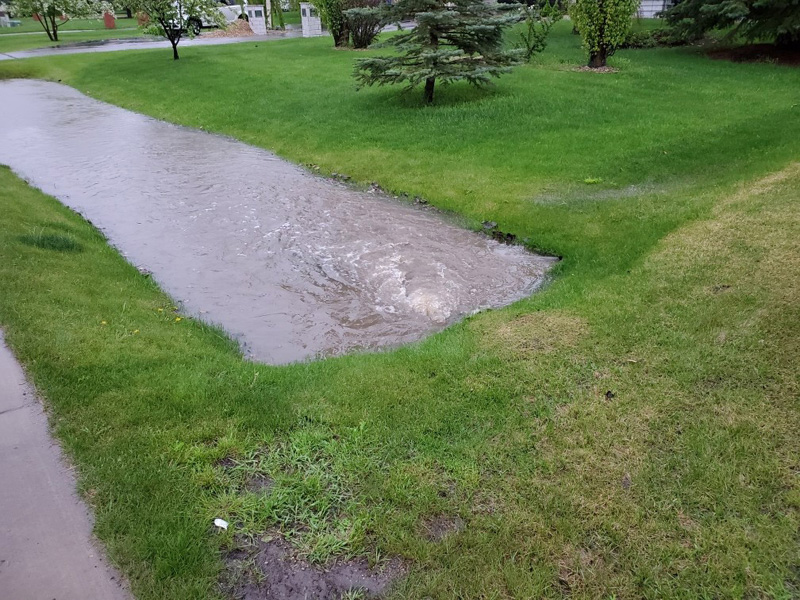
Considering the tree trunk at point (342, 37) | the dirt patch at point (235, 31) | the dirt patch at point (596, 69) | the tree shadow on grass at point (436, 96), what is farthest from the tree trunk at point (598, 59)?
the dirt patch at point (235, 31)

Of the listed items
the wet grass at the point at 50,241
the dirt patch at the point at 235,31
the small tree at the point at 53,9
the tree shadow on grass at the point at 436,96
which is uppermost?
the small tree at the point at 53,9

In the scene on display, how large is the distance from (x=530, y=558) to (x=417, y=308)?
3178 millimetres

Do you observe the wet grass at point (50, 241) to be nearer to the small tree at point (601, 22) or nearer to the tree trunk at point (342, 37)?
the small tree at point (601, 22)

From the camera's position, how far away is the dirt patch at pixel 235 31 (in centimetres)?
3111

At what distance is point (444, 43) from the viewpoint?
1256 centimetres

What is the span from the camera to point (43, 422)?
3.53m

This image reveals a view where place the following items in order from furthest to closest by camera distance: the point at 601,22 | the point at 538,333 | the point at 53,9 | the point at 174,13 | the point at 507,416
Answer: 1. the point at 53,9
2. the point at 174,13
3. the point at 601,22
4. the point at 538,333
5. the point at 507,416

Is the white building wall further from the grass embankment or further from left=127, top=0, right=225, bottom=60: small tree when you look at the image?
the grass embankment

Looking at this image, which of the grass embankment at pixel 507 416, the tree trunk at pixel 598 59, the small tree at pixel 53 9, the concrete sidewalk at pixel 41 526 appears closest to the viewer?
the concrete sidewalk at pixel 41 526

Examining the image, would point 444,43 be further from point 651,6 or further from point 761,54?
point 651,6

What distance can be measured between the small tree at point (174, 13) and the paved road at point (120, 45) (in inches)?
124

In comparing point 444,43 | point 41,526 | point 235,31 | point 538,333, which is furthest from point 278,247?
point 235,31

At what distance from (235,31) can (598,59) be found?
74.3ft

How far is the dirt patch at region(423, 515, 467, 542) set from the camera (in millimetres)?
2916
